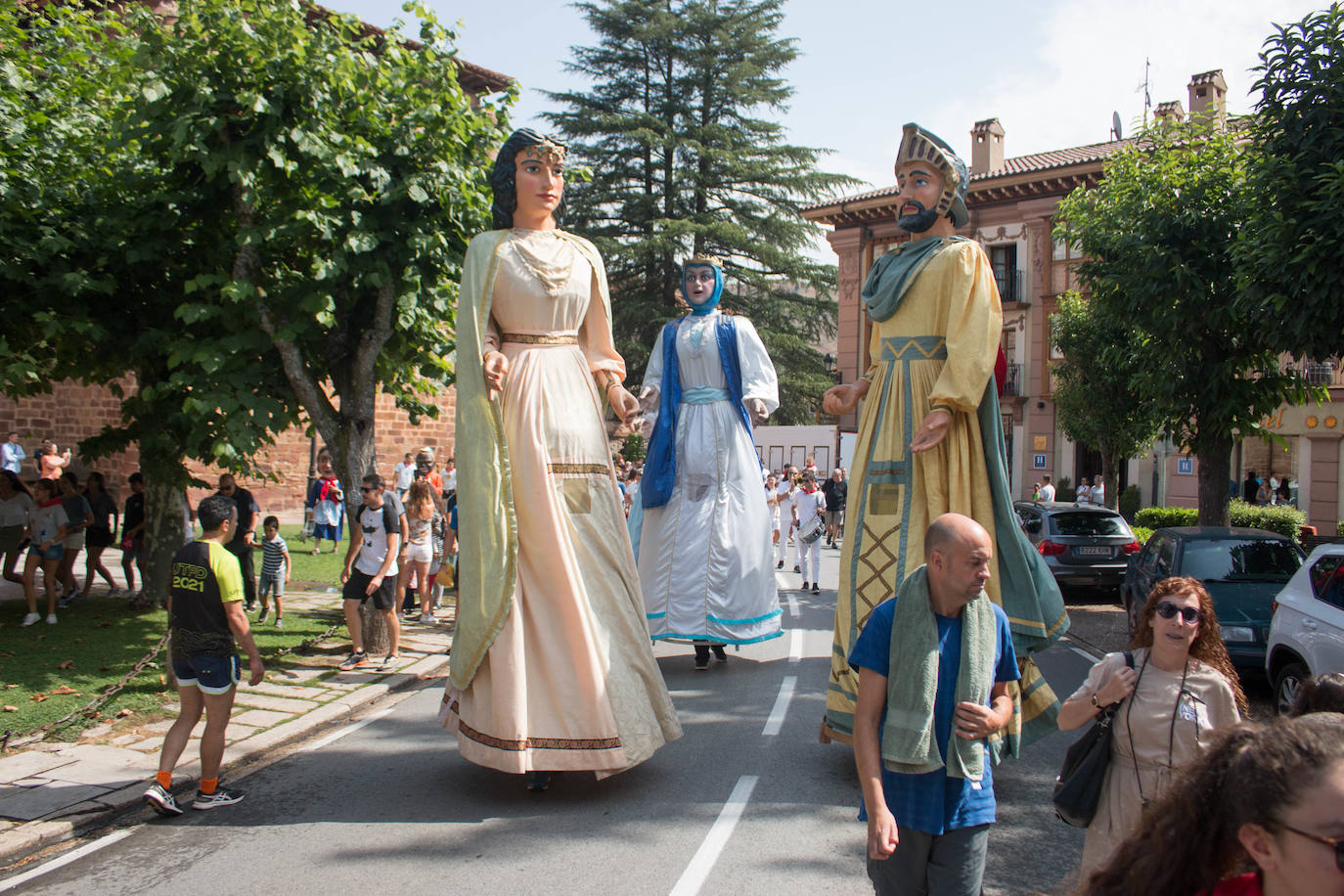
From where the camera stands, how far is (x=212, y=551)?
522cm

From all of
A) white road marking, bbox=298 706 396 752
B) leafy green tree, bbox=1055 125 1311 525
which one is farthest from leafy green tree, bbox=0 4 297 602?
leafy green tree, bbox=1055 125 1311 525

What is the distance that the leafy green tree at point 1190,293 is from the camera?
37.3 ft

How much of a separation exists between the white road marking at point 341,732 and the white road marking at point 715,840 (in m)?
2.62

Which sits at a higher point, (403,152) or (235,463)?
(403,152)

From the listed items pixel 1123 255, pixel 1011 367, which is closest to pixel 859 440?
pixel 1123 255

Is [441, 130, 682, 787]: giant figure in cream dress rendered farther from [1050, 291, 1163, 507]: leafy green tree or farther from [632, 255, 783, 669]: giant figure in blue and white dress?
[1050, 291, 1163, 507]: leafy green tree

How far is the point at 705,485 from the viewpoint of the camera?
7801 millimetres

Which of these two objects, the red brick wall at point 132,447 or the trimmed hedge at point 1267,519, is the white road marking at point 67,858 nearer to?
the red brick wall at point 132,447

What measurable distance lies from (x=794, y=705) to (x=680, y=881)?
9.40 feet

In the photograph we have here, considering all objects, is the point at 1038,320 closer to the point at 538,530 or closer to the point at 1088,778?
the point at 538,530

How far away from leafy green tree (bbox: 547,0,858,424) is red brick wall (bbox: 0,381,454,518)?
8.21 metres

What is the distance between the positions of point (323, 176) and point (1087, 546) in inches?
431

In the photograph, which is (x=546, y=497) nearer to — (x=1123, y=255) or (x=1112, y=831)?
(x=1112, y=831)

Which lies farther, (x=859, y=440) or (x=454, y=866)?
(x=859, y=440)
